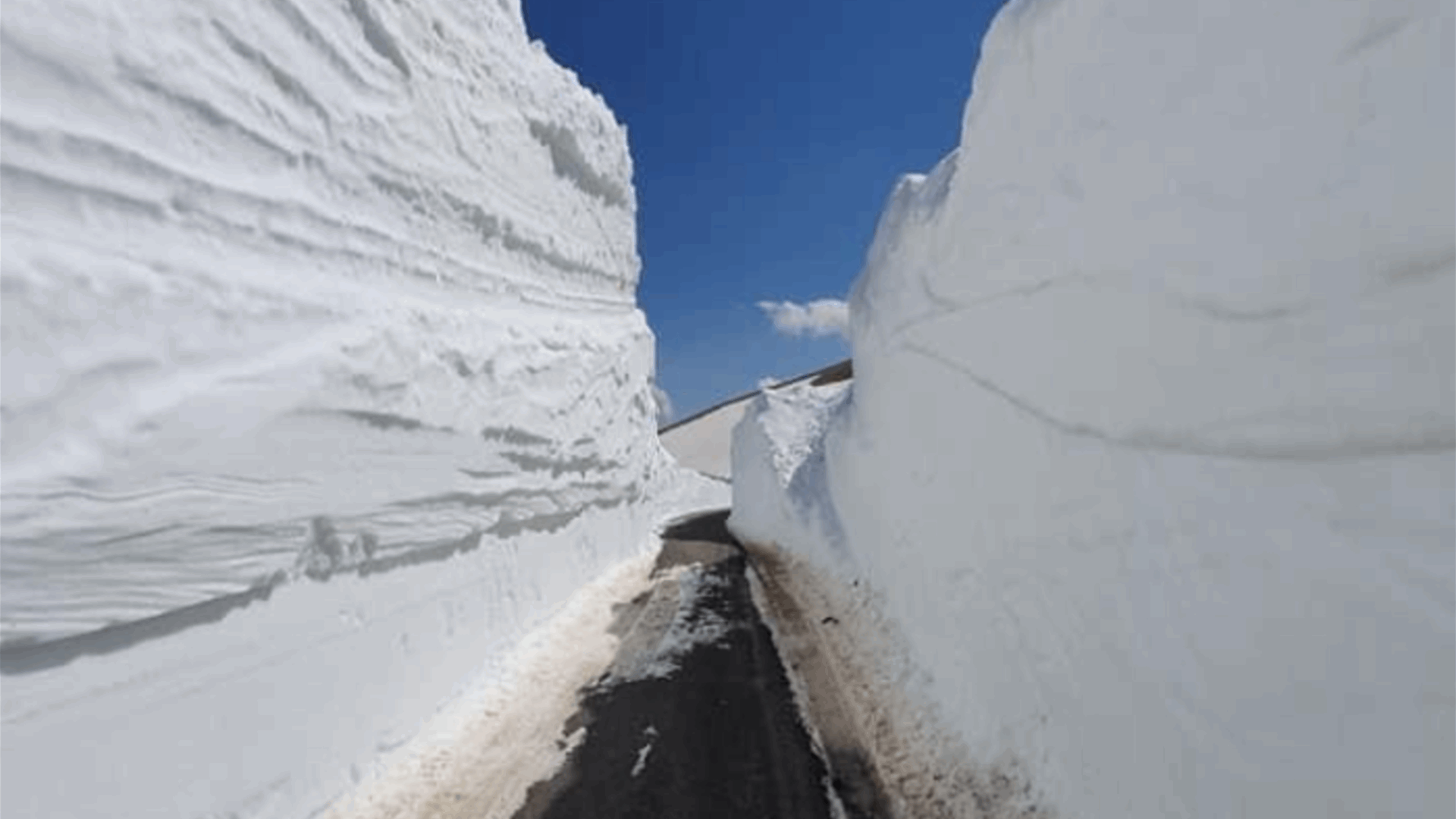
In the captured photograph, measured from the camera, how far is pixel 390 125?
827cm

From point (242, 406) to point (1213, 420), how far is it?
5.40 metres

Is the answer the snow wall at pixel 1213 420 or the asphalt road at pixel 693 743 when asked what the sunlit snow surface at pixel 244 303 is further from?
the snow wall at pixel 1213 420

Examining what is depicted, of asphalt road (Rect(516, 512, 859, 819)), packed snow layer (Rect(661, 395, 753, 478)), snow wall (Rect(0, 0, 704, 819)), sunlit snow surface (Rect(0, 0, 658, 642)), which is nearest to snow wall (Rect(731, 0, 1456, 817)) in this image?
asphalt road (Rect(516, 512, 859, 819))

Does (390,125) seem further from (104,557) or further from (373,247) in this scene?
(104,557)

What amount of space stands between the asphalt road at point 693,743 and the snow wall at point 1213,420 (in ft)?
4.05

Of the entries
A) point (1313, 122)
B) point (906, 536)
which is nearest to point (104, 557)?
point (1313, 122)

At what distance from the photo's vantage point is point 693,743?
6.33 meters

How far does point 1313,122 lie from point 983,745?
13.1 ft

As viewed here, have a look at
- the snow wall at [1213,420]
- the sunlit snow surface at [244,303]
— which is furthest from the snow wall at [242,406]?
the snow wall at [1213,420]

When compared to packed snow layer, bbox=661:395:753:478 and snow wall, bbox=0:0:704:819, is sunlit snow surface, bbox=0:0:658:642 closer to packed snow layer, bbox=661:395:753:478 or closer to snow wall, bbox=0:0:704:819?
snow wall, bbox=0:0:704:819

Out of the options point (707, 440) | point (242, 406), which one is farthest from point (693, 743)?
point (707, 440)

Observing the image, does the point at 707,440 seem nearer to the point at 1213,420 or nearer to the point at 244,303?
the point at 244,303

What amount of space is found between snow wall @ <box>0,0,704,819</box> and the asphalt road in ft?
5.05

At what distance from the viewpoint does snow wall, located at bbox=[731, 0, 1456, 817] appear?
2846 millimetres
